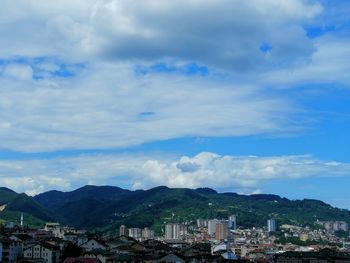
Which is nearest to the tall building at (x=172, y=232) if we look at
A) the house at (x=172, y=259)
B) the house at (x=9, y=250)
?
the house at (x=172, y=259)

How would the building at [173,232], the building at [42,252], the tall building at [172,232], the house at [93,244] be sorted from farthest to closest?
the tall building at [172,232] → the building at [173,232] → the house at [93,244] → the building at [42,252]

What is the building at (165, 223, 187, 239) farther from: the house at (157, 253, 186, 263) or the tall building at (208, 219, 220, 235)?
the house at (157, 253, 186, 263)

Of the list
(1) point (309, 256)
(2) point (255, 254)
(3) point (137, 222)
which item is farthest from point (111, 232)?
(1) point (309, 256)

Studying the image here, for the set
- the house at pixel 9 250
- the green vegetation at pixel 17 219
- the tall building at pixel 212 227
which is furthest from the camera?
the tall building at pixel 212 227

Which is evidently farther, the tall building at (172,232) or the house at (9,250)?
the tall building at (172,232)

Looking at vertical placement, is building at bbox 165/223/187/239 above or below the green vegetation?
below

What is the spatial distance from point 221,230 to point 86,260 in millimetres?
120496

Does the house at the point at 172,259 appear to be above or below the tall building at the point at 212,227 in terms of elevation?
below

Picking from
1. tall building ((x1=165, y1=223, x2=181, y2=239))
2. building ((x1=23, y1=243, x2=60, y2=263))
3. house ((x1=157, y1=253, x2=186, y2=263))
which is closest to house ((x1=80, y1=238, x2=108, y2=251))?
house ((x1=157, y1=253, x2=186, y2=263))

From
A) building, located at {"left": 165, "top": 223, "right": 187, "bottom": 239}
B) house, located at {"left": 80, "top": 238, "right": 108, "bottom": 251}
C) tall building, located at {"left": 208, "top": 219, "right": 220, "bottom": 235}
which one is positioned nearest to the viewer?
house, located at {"left": 80, "top": 238, "right": 108, "bottom": 251}

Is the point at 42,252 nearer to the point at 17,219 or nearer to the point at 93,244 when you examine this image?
the point at 93,244

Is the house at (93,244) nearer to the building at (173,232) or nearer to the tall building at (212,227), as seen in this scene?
the building at (173,232)

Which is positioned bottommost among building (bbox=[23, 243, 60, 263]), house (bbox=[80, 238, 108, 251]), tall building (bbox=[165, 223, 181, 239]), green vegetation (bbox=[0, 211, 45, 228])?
building (bbox=[23, 243, 60, 263])

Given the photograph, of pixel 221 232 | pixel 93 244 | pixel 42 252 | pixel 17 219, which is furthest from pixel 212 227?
pixel 42 252
